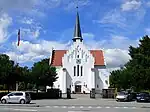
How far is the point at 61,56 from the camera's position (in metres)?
119

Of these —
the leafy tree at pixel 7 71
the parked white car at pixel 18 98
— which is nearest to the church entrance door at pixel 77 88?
the leafy tree at pixel 7 71

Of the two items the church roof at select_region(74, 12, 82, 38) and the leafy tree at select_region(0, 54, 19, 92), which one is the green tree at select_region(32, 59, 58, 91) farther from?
the church roof at select_region(74, 12, 82, 38)

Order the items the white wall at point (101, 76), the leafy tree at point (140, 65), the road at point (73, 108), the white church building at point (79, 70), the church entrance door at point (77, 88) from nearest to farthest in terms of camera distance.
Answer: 1. the road at point (73, 108)
2. the leafy tree at point (140, 65)
3. the church entrance door at point (77, 88)
4. the white church building at point (79, 70)
5. the white wall at point (101, 76)

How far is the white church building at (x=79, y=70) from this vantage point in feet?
364

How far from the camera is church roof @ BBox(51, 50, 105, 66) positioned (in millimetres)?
116188

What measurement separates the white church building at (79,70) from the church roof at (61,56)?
1159mm

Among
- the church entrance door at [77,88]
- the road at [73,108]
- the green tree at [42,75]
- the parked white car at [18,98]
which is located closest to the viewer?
the road at [73,108]

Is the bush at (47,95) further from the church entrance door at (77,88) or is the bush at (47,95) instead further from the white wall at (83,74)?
the white wall at (83,74)

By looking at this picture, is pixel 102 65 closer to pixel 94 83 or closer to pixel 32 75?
pixel 94 83

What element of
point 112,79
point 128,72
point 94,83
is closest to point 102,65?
point 94,83

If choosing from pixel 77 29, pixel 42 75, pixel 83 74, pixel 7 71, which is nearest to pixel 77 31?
pixel 77 29

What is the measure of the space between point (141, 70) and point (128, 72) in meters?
7.21

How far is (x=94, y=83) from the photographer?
110812 millimetres

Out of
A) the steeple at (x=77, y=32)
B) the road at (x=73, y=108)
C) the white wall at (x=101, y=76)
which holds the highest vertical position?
the steeple at (x=77, y=32)
